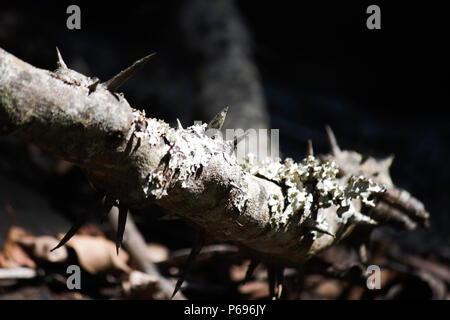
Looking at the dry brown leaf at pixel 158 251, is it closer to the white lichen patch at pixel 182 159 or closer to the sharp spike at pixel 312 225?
the sharp spike at pixel 312 225

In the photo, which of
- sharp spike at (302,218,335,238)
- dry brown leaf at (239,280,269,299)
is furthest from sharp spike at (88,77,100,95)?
dry brown leaf at (239,280,269,299)

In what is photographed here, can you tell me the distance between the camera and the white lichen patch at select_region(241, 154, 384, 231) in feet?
3.14

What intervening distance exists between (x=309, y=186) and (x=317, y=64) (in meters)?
2.39

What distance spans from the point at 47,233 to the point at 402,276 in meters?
1.43

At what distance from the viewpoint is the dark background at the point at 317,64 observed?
8.50 feet

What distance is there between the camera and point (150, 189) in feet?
2.33

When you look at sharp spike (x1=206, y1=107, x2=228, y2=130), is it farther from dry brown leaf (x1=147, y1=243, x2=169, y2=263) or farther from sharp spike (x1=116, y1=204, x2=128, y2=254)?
dry brown leaf (x1=147, y1=243, x2=169, y2=263)

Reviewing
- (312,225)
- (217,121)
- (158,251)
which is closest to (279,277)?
(312,225)

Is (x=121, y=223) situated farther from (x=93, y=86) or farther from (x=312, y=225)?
(x=312, y=225)

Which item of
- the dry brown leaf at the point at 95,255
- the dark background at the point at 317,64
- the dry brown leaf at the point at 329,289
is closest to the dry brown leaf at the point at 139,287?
the dry brown leaf at the point at 95,255

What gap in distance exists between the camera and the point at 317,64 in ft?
10.5

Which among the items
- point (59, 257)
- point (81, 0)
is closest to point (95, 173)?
point (59, 257)

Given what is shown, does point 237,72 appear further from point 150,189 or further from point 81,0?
point 150,189
